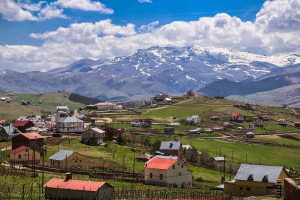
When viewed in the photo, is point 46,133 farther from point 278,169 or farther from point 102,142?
point 278,169

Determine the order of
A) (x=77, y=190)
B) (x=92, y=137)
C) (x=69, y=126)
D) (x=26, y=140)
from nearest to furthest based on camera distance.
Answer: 1. (x=77, y=190)
2. (x=26, y=140)
3. (x=92, y=137)
4. (x=69, y=126)

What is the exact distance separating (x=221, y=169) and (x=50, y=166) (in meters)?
51.0

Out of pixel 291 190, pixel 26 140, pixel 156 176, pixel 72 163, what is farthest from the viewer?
pixel 26 140

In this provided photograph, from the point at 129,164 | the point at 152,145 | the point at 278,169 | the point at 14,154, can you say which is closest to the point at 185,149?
the point at 152,145

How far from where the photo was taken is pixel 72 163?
400ft

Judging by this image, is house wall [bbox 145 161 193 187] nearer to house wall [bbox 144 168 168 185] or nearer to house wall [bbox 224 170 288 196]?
house wall [bbox 144 168 168 185]

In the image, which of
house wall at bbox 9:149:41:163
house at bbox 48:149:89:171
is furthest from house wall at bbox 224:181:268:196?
house wall at bbox 9:149:41:163

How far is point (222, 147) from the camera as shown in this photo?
620 ft

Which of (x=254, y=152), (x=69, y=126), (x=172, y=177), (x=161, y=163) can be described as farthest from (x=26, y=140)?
(x=254, y=152)

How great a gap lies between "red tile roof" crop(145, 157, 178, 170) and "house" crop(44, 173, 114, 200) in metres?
37.6

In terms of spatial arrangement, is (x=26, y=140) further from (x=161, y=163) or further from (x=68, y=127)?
(x=161, y=163)

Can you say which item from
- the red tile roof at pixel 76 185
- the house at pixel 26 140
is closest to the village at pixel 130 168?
the red tile roof at pixel 76 185

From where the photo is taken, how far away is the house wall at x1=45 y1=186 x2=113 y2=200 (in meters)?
68.6

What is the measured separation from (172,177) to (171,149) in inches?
1791
